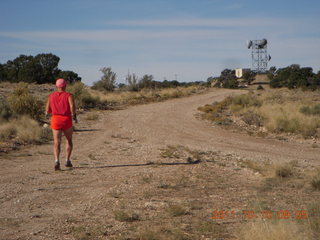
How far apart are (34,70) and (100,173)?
158 ft

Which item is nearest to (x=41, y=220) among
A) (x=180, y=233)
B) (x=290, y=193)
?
(x=180, y=233)

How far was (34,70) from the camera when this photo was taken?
5300 centimetres

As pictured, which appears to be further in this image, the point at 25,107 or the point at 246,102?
the point at 246,102

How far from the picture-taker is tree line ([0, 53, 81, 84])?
2082 inches

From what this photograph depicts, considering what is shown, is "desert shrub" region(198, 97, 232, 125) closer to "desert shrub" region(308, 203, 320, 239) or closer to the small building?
"desert shrub" region(308, 203, 320, 239)

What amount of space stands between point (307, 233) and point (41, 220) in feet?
11.6

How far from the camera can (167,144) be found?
42.8 ft

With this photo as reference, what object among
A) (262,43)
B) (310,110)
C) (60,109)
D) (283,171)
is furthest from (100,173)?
(262,43)

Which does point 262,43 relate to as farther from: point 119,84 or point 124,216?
point 124,216

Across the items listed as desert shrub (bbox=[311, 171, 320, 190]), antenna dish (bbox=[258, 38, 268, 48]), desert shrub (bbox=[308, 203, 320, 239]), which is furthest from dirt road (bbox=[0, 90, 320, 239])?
antenna dish (bbox=[258, 38, 268, 48])

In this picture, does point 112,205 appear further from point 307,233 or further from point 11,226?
point 307,233
